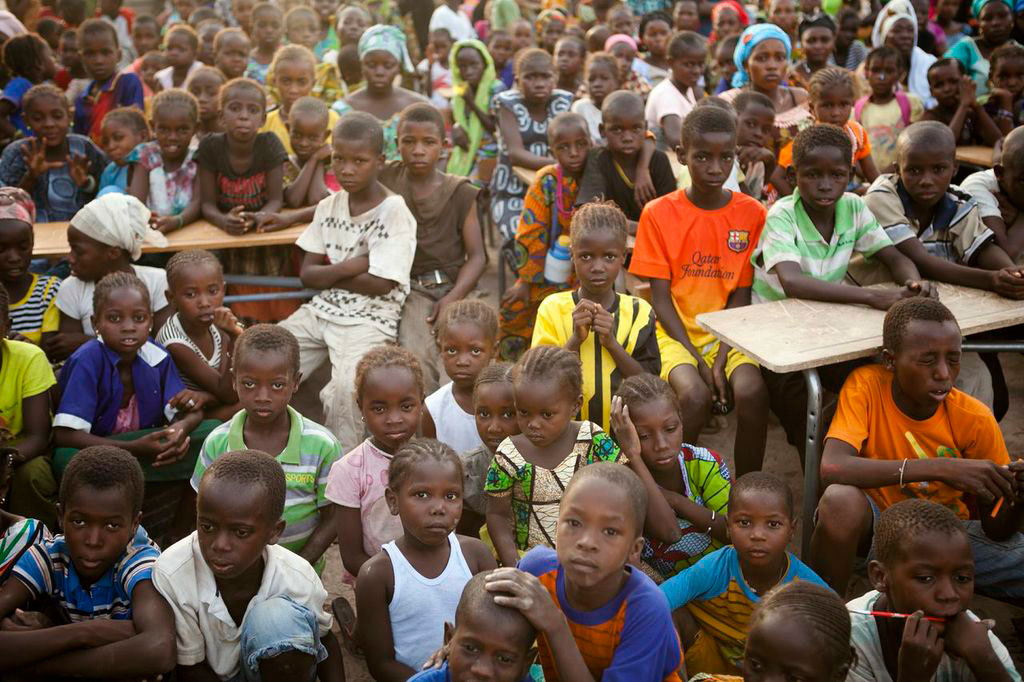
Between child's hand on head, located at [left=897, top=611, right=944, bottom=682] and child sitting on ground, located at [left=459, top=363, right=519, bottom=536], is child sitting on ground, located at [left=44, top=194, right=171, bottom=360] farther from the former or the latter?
child's hand on head, located at [left=897, top=611, right=944, bottom=682]

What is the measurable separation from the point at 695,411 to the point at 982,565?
114 cm

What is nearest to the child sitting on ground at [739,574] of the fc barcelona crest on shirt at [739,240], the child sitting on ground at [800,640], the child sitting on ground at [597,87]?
the child sitting on ground at [800,640]

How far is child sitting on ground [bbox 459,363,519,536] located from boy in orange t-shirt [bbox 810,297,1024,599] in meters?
1.08

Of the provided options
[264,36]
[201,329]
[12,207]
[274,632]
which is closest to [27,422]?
[201,329]

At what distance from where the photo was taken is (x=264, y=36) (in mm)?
7773

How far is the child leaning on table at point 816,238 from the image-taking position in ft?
12.5

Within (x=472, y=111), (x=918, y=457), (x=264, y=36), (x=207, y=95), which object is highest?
(x=264, y=36)

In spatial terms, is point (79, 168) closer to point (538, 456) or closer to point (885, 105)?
point (538, 456)

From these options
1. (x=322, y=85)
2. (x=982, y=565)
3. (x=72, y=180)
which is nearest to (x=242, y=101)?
(x=72, y=180)

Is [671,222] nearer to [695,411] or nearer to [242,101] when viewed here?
[695,411]

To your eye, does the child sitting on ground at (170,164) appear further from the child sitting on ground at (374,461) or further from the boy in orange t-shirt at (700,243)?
the boy in orange t-shirt at (700,243)

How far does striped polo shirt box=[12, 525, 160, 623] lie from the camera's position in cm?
263

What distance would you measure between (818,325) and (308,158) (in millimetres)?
3166

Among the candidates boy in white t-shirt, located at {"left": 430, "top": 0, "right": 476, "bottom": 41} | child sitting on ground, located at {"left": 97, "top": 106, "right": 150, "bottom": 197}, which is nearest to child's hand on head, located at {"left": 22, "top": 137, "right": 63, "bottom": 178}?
child sitting on ground, located at {"left": 97, "top": 106, "right": 150, "bottom": 197}
